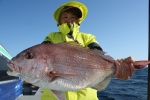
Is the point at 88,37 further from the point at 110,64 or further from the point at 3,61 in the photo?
the point at 3,61

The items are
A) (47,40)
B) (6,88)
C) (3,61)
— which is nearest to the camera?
(47,40)

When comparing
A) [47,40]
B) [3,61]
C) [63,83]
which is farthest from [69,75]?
[3,61]

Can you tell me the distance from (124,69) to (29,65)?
1.05 m

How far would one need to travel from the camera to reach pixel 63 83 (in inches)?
83.4

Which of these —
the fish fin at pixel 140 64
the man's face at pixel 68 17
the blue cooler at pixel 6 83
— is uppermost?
the man's face at pixel 68 17

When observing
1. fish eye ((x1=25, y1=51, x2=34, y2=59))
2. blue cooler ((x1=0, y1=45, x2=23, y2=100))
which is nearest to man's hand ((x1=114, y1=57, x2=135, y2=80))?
fish eye ((x1=25, y1=51, x2=34, y2=59))

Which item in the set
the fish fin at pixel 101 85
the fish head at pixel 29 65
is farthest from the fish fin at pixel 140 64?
the fish head at pixel 29 65

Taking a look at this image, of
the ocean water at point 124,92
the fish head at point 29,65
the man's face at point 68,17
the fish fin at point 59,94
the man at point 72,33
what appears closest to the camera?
the fish head at point 29,65

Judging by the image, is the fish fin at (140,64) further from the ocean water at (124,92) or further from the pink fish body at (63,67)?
the ocean water at (124,92)

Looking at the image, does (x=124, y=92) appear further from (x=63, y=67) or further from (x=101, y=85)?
(x=63, y=67)

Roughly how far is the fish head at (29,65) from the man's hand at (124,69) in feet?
2.64

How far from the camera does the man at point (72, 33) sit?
114 inches

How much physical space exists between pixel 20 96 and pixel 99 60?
226 inches

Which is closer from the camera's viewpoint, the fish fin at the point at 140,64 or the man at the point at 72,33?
the fish fin at the point at 140,64
